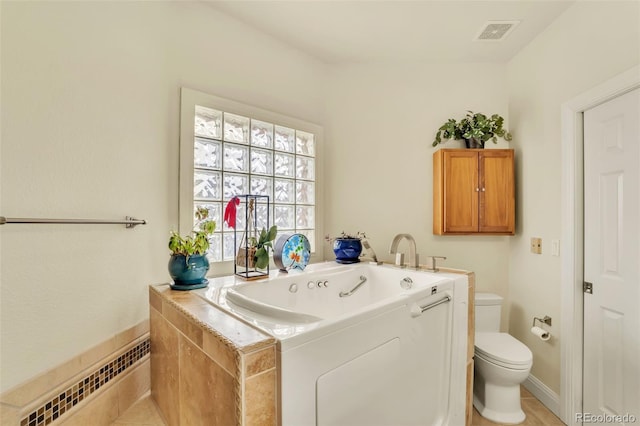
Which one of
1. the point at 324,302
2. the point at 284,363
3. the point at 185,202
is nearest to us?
the point at 284,363

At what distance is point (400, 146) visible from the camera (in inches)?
104

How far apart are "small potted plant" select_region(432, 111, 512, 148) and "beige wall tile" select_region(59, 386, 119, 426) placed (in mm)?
2679

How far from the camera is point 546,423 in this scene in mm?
1932

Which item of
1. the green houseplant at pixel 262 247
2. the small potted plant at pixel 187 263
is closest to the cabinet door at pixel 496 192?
the green houseplant at pixel 262 247

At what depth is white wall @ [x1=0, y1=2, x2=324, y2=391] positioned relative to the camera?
3.18 ft

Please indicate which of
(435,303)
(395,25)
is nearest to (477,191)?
(435,303)

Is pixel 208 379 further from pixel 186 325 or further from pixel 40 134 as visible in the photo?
pixel 40 134

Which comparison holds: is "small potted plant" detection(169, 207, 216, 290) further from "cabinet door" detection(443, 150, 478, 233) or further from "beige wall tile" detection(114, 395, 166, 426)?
"cabinet door" detection(443, 150, 478, 233)

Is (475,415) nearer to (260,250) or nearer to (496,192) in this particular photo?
(496,192)

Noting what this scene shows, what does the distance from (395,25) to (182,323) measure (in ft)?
7.40

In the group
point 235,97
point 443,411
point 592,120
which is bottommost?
point 443,411

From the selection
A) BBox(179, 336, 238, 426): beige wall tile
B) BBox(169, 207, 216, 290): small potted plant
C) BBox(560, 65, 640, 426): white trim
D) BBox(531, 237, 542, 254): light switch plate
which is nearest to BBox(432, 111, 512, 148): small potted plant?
BBox(560, 65, 640, 426): white trim

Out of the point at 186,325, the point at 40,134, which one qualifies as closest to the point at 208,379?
the point at 186,325

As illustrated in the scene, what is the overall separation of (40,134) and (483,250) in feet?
9.59
